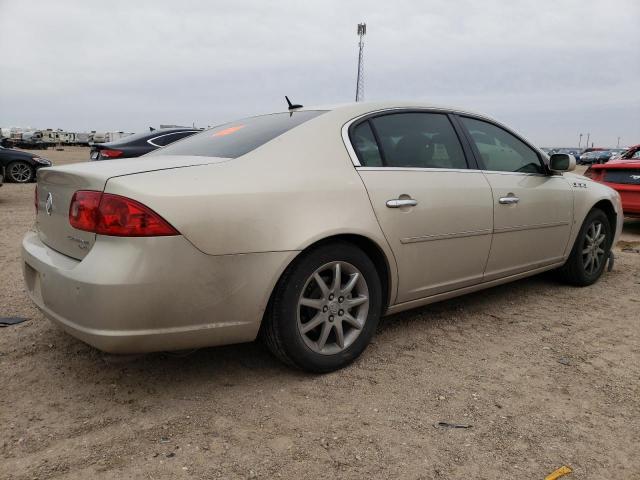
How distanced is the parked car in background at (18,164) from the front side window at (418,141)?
38.5ft

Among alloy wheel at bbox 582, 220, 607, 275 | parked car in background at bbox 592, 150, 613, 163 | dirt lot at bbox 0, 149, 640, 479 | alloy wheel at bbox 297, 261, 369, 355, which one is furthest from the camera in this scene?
parked car in background at bbox 592, 150, 613, 163

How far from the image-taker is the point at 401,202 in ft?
9.50

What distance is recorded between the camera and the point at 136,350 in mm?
2230

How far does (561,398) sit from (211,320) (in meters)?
1.72

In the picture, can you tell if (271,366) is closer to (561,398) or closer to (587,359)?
(561,398)

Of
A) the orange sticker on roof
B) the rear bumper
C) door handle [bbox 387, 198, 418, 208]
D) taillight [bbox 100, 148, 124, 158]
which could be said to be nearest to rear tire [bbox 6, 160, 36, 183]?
taillight [bbox 100, 148, 124, 158]

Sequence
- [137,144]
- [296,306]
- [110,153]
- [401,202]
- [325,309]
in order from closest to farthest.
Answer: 1. [296,306]
2. [325,309]
3. [401,202]
4. [110,153]
5. [137,144]

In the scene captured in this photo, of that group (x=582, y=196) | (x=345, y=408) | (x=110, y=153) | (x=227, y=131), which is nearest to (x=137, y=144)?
(x=110, y=153)

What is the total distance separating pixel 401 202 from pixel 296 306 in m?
0.86

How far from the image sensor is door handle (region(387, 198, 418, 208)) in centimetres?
286

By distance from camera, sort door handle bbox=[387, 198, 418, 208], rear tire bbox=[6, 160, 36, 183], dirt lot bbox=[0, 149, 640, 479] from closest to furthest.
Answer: dirt lot bbox=[0, 149, 640, 479], door handle bbox=[387, 198, 418, 208], rear tire bbox=[6, 160, 36, 183]

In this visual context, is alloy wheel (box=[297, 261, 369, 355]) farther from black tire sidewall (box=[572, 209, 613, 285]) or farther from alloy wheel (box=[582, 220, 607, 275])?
alloy wheel (box=[582, 220, 607, 275])

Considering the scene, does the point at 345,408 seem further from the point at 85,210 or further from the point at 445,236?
the point at 85,210

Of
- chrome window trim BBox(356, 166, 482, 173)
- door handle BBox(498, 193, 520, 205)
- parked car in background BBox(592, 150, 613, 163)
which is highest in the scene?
parked car in background BBox(592, 150, 613, 163)
